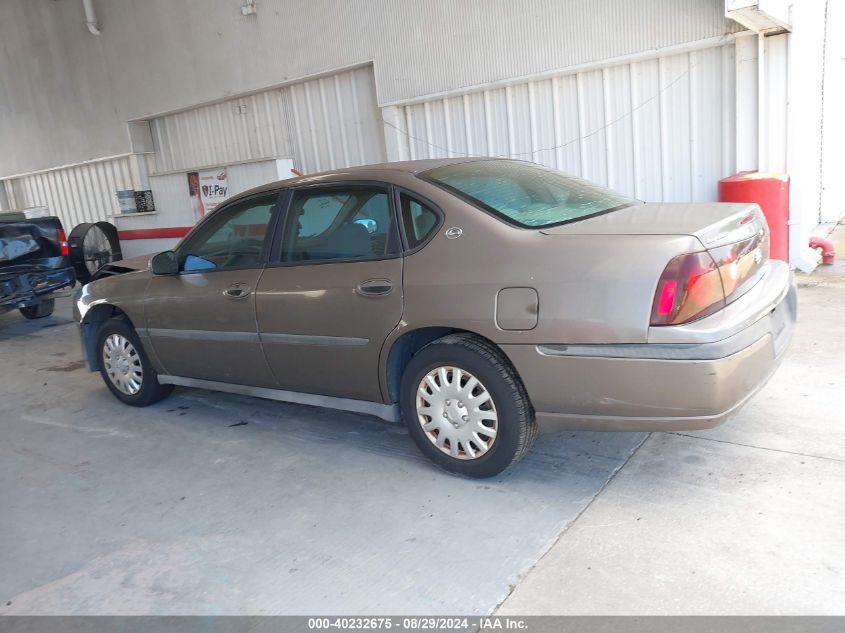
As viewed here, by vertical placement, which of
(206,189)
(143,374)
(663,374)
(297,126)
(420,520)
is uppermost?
(297,126)

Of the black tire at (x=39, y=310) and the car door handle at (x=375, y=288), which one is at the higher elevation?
the car door handle at (x=375, y=288)

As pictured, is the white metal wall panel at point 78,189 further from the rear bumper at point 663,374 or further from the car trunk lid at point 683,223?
the rear bumper at point 663,374

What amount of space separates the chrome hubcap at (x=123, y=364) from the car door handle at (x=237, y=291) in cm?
127

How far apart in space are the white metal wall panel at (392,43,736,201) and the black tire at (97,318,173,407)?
16.0ft

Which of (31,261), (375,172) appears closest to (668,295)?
(375,172)

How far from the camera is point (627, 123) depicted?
7.54 meters

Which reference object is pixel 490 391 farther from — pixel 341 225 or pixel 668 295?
pixel 341 225

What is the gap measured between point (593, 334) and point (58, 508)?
2938 mm

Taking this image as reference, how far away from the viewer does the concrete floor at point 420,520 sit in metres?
2.74

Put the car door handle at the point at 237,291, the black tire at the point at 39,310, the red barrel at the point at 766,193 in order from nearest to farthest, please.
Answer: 1. the car door handle at the point at 237,291
2. the red barrel at the point at 766,193
3. the black tire at the point at 39,310

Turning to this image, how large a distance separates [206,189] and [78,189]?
5291mm

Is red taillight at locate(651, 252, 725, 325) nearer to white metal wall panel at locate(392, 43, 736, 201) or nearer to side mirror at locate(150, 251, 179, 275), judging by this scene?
side mirror at locate(150, 251, 179, 275)

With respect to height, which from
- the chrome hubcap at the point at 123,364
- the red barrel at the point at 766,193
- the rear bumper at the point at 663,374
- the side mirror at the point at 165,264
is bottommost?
the chrome hubcap at the point at 123,364

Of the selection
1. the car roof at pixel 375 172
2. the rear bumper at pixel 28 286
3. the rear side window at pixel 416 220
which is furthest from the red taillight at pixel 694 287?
the rear bumper at pixel 28 286
